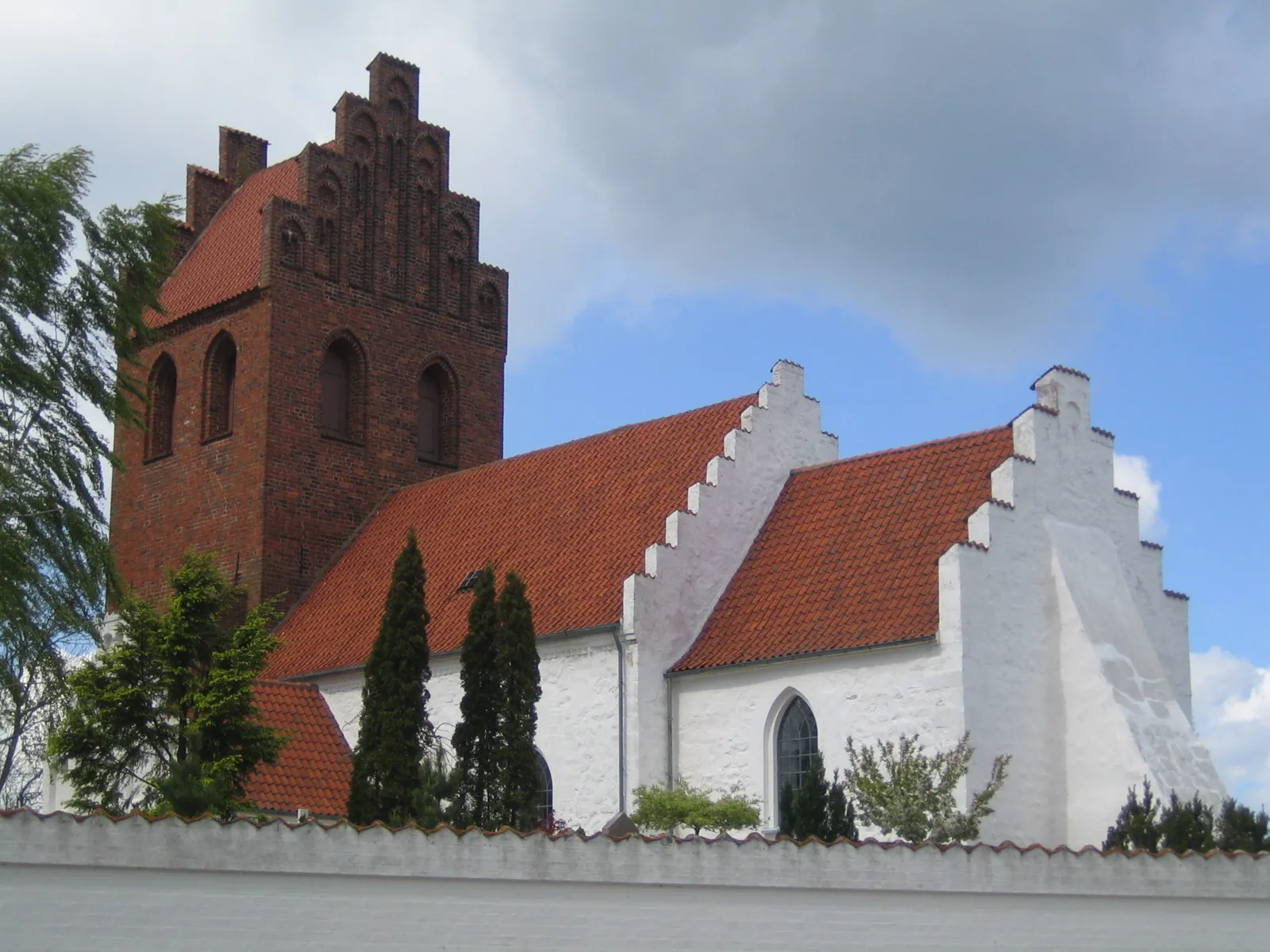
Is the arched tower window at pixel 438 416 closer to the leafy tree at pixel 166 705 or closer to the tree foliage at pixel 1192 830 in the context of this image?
the leafy tree at pixel 166 705

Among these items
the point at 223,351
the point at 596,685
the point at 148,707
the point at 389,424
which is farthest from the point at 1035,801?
the point at 223,351

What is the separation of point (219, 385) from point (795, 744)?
55.6 ft

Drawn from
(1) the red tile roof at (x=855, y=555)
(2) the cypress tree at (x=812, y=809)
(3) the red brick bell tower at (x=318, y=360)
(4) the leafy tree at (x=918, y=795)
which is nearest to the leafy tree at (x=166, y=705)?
(1) the red tile roof at (x=855, y=555)

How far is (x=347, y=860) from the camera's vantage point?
14.3 meters

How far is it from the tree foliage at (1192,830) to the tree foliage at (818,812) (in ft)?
10.0

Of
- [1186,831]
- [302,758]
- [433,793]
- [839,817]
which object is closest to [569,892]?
[433,793]

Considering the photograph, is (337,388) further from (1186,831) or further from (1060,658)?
(1186,831)

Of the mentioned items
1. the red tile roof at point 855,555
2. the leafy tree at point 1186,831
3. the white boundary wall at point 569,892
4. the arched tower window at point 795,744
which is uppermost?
the red tile roof at point 855,555

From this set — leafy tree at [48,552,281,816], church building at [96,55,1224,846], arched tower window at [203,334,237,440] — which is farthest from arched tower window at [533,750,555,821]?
arched tower window at [203,334,237,440]

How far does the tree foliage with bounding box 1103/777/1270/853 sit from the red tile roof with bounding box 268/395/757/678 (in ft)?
28.0

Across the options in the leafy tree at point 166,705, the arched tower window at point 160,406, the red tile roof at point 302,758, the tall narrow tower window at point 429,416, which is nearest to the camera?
the leafy tree at point 166,705

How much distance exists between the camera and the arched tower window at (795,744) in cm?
2536

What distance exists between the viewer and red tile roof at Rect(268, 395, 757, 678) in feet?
95.5

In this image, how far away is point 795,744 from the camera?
25.6 metres
